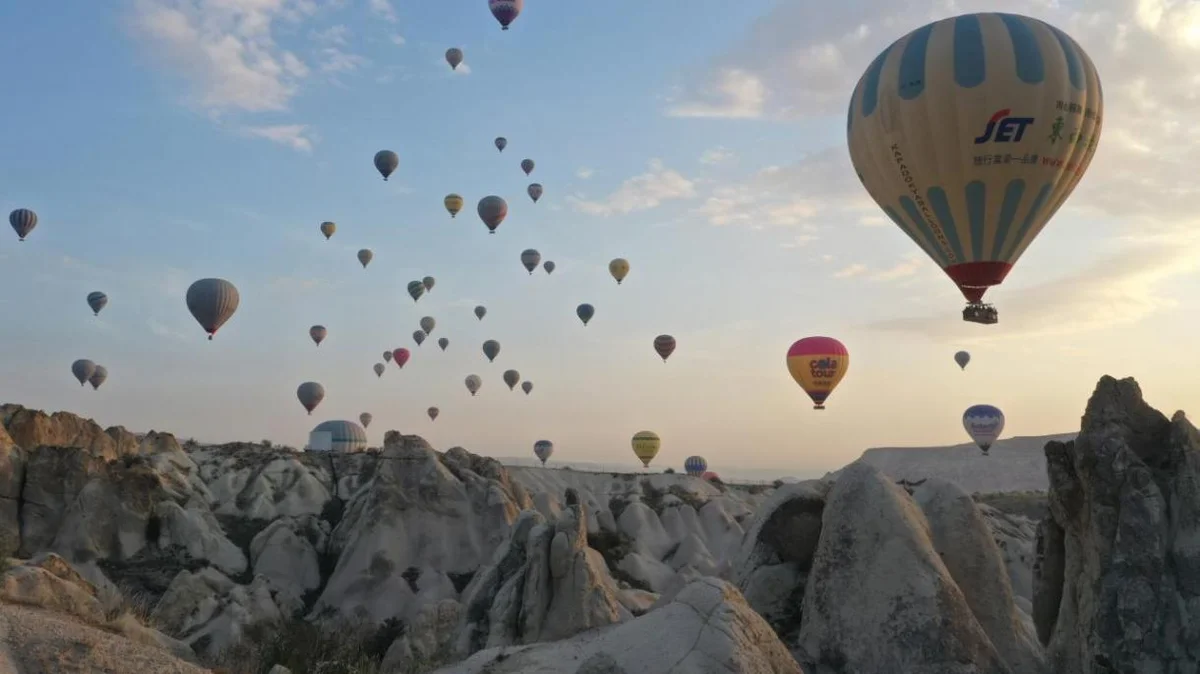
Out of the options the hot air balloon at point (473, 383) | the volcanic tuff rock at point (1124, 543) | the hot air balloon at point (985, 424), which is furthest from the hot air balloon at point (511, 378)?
the volcanic tuff rock at point (1124, 543)

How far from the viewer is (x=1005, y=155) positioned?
27562 mm

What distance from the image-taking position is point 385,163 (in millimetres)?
72000

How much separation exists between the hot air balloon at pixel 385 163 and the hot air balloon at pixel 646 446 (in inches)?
1544

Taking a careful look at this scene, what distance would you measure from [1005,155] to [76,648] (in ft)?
86.6

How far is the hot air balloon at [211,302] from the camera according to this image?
58.3 m

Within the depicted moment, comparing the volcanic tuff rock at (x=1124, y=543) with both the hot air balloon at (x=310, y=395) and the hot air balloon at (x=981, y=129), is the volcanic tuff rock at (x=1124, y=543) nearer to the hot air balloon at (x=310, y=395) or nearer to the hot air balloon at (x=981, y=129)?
the hot air balloon at (x=981, y=129)

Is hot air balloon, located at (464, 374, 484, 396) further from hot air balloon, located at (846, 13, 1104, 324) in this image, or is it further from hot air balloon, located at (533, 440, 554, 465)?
hot air balloon, located at (846, 13, 1104, 324)

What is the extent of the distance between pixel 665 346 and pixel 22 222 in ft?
159

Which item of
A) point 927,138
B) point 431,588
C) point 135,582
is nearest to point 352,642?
point 431,588

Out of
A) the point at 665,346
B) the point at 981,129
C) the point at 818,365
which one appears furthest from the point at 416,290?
the point at 981,129

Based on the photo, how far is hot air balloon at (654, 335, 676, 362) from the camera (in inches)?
3145

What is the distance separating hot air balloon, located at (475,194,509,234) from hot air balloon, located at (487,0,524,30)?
1288cm

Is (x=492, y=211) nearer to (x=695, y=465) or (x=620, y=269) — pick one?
(x=620, y=269)

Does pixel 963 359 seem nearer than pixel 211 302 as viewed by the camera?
No
